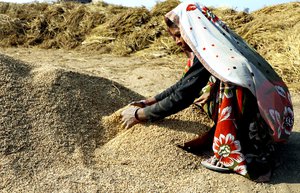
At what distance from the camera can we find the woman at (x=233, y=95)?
212 centimetres

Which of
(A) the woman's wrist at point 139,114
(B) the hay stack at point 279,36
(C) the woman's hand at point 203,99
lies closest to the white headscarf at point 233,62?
(C) the woman's hand at point 203,99

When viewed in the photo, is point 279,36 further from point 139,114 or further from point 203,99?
point 139,114

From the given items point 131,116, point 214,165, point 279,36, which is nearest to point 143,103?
point 131,116

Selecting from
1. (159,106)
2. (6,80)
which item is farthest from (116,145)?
(6,80)

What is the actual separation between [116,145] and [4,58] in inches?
42.1

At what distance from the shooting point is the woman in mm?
2121

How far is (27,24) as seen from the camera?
7156mm

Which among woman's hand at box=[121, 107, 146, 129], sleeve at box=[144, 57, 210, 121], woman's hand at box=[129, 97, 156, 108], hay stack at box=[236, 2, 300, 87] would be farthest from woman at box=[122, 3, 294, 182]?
hay stack at box=[236, 2, 300, 87]

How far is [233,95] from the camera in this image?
2.15m

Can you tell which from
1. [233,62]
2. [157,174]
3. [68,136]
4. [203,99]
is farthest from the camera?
[203,99]

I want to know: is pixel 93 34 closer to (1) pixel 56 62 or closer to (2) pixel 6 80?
(1) pixel 56 62

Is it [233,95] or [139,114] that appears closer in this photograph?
[233,95]

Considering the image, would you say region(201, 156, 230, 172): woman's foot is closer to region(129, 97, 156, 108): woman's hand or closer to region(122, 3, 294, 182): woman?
region(122, 3, 294, 182): woman

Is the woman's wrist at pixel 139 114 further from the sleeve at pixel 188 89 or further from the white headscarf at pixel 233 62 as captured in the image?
the white headscarf at pixel 233 62
